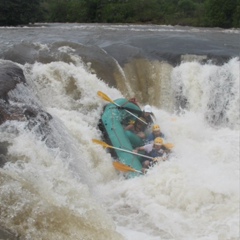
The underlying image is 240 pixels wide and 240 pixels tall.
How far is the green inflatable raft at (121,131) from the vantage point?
23.5ft

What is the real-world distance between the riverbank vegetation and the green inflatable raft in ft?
51.8

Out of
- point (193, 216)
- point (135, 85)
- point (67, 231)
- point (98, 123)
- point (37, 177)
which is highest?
point (135, 85)

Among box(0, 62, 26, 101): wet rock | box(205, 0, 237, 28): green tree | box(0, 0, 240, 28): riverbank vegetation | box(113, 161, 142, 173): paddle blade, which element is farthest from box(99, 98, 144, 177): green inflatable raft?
box(205, 0, 237, 28): green tree

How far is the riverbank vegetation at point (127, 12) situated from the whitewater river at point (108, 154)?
11.6 meters

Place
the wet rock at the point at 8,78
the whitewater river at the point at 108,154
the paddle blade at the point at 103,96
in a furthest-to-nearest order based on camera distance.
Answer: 1. the paddle blade at the point at 103,96
2. the wet rock at the point at 8,78
3. the whitewater river at the point at 108,154

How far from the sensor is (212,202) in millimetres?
5980

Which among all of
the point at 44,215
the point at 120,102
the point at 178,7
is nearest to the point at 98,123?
the point at 120,102

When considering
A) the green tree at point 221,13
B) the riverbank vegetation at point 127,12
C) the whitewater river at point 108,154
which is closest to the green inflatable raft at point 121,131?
the whitewater river at point 108,154

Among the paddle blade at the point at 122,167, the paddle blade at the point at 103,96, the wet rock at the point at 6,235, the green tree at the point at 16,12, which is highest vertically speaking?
the green tree at the point at 16,12

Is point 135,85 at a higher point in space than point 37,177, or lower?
higher

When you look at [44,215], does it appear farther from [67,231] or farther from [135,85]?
[135,85]

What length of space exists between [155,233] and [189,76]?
5.30m

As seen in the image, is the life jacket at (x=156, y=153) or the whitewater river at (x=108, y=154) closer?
the whitewater river at (x=108, y=154)

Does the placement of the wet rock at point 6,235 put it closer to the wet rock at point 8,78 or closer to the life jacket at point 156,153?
the wet rock at point 8,78
